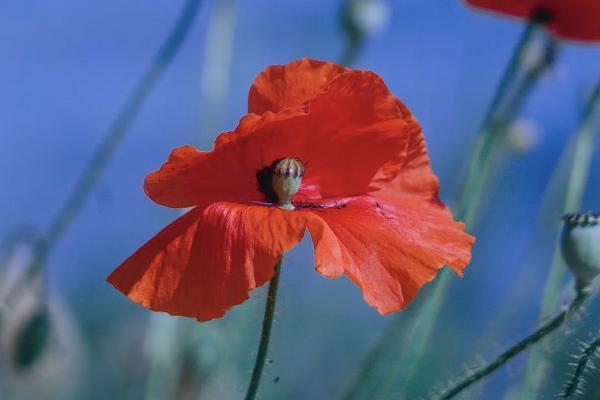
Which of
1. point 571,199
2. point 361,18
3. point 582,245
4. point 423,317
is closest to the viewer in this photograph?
point 582,245

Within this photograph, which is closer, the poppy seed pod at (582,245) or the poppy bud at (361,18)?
the poppy seed pod at (582,245)

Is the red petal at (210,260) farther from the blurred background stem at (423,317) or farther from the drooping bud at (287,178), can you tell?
the blurred background stem at (423,317)

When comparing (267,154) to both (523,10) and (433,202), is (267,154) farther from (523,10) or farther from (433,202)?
(523,10)

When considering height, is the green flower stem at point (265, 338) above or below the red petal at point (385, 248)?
below

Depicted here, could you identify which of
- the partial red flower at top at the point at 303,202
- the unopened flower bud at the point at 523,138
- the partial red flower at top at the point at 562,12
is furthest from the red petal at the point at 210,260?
the unopened flower bud at the point at 523,138

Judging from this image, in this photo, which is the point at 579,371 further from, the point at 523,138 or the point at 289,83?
the point at 523,138

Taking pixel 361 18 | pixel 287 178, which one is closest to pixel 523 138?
pixel 361 18

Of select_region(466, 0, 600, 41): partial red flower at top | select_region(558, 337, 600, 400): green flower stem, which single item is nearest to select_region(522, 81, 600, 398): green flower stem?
select_region(466, 0, 600, 41): partial red flower at top

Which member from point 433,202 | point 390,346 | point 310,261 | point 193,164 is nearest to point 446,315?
point 310,261
